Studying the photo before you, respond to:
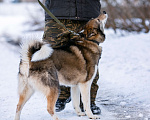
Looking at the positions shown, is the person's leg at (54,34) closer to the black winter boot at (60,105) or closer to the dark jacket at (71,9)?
the black winter boot at (60,105)

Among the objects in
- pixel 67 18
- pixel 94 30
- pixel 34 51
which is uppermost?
pixel 67 18

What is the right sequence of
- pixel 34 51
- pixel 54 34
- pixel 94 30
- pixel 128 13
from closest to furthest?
pixel 34 51 < pixel 94 30 < pixel 54 34 < pixel 128 13

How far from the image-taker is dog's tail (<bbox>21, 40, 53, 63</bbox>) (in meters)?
3.00

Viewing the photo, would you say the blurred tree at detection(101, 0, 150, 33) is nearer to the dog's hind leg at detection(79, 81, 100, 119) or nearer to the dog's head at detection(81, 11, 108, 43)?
the dog's head at detection(81, 11, 108, 43)

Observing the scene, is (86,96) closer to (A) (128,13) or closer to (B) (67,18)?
(B) (67,18)

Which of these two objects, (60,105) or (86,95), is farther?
(60,105)

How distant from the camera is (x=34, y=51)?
9.95 feet

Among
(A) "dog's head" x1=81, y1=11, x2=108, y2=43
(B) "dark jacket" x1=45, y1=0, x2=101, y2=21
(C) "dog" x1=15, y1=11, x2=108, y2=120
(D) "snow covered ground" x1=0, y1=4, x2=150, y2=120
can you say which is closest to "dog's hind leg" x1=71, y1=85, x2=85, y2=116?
(C) "dog" x1=15, y1=11, x2=108, y2=120

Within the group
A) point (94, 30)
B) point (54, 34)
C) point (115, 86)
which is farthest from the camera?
point (115, 86)

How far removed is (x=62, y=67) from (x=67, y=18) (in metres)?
0.78

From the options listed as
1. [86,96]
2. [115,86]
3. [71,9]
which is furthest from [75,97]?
[115,86]

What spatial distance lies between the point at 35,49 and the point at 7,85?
8.91 ft

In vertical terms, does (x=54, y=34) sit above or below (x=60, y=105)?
above

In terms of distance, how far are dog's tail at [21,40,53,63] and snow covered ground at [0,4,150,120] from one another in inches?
4.0
